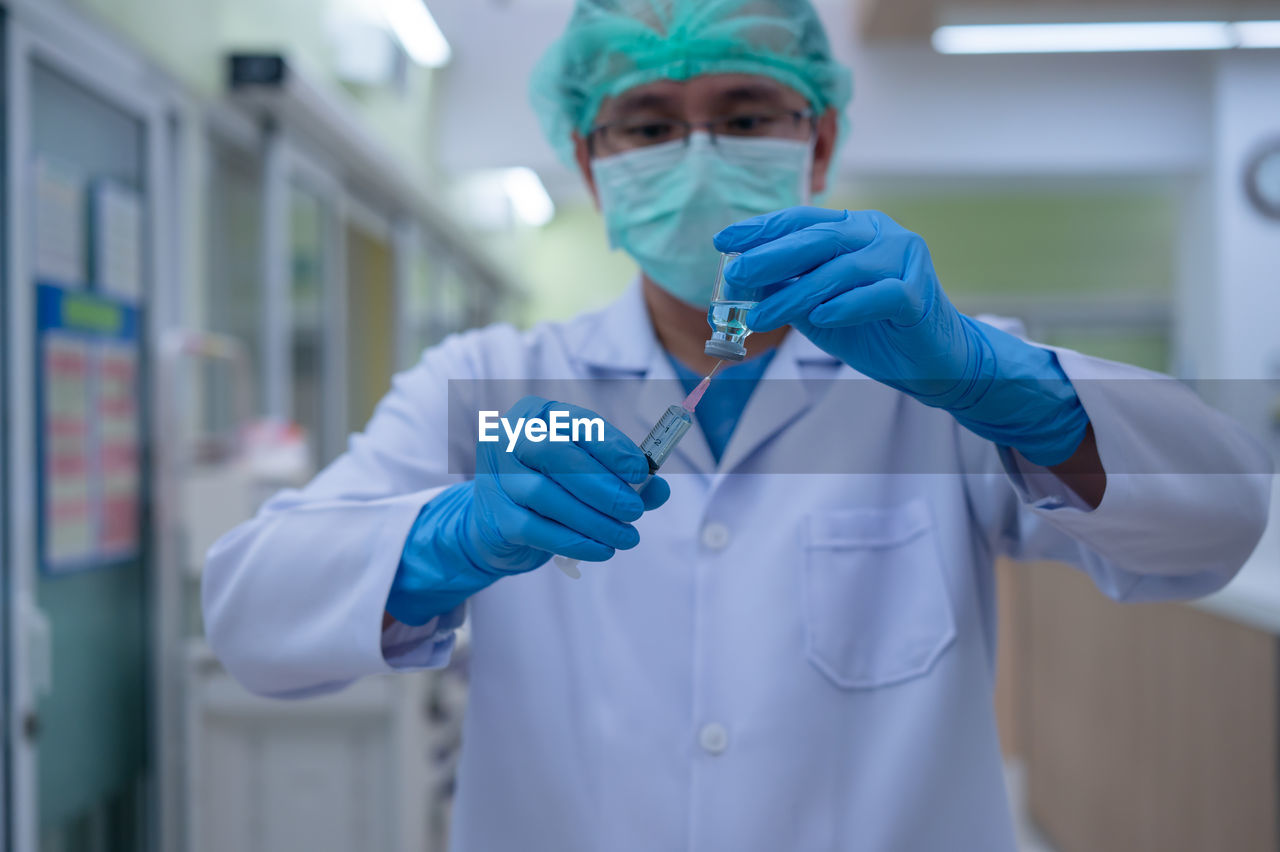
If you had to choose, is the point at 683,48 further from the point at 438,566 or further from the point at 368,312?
the point at 368,312

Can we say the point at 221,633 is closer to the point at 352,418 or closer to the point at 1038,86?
the point at 352,418

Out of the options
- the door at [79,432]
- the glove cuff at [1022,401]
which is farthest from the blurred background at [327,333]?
the glove cuff at [1022,401]

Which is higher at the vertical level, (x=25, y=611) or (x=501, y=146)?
(x=501, y=146)

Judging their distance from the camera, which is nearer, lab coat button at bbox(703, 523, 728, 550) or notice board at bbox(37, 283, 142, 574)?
lab coat button at bbox(703, 523, 728, 550)

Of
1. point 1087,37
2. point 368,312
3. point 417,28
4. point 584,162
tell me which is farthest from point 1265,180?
point 584,162

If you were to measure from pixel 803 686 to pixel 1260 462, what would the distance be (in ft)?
1.51

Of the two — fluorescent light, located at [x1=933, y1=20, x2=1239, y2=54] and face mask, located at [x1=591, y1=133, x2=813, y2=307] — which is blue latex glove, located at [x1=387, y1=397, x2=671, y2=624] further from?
fluorescent light, located at [x1=933, y1=20, x2=1239, y2=54]

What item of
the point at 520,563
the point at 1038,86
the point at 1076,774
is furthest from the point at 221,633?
A: the point at 1038,86

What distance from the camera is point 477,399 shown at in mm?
1027

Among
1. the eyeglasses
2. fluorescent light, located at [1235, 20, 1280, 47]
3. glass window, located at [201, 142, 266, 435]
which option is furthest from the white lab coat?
fluorescent light, located at [1235, 20, 1280, 47]

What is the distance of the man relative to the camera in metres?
0.80

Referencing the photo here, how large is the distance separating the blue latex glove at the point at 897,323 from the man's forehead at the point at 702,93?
0.30 m

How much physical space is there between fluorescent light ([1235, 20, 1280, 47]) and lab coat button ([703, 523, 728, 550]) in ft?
13.0

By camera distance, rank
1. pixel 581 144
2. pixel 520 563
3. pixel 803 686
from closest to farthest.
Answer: pixel 520 563, pixel 803 686, pixel 581 144
